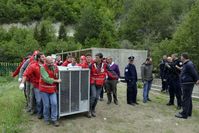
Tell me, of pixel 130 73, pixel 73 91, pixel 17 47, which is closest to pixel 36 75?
pixel 73 91

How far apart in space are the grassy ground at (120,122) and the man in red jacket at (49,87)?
33 centimetres

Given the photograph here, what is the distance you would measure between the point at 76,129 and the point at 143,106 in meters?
4.11

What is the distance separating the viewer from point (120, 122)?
9.55m

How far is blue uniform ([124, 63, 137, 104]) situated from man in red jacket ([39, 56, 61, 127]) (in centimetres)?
397

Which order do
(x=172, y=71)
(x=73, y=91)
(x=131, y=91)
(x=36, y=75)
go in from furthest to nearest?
(x=131, y=91) < (x=172, y=71) < (x=73, y=91) < (x=36, y=75)

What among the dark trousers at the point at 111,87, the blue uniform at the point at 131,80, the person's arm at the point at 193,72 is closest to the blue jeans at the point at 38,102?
the dark trousers at the point at 111,87

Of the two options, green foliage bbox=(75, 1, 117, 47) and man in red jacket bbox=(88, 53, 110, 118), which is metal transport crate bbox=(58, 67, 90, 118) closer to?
man in red jacket bbox=(88, 53, 110, 118)

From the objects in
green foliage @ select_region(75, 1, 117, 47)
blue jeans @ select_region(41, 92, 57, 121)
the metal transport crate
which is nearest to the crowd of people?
blue jeans @ select_region(41, 92, 57, 121)

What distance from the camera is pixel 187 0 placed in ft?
249

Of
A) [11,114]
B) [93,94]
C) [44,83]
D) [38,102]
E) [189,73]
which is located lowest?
[11,114]

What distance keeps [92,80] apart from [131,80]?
108 inches

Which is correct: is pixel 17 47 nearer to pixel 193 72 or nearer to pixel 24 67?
pixel 24 67

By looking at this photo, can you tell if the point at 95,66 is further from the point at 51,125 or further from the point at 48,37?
the point at 48,37

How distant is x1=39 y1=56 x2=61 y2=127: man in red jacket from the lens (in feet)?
26.9
